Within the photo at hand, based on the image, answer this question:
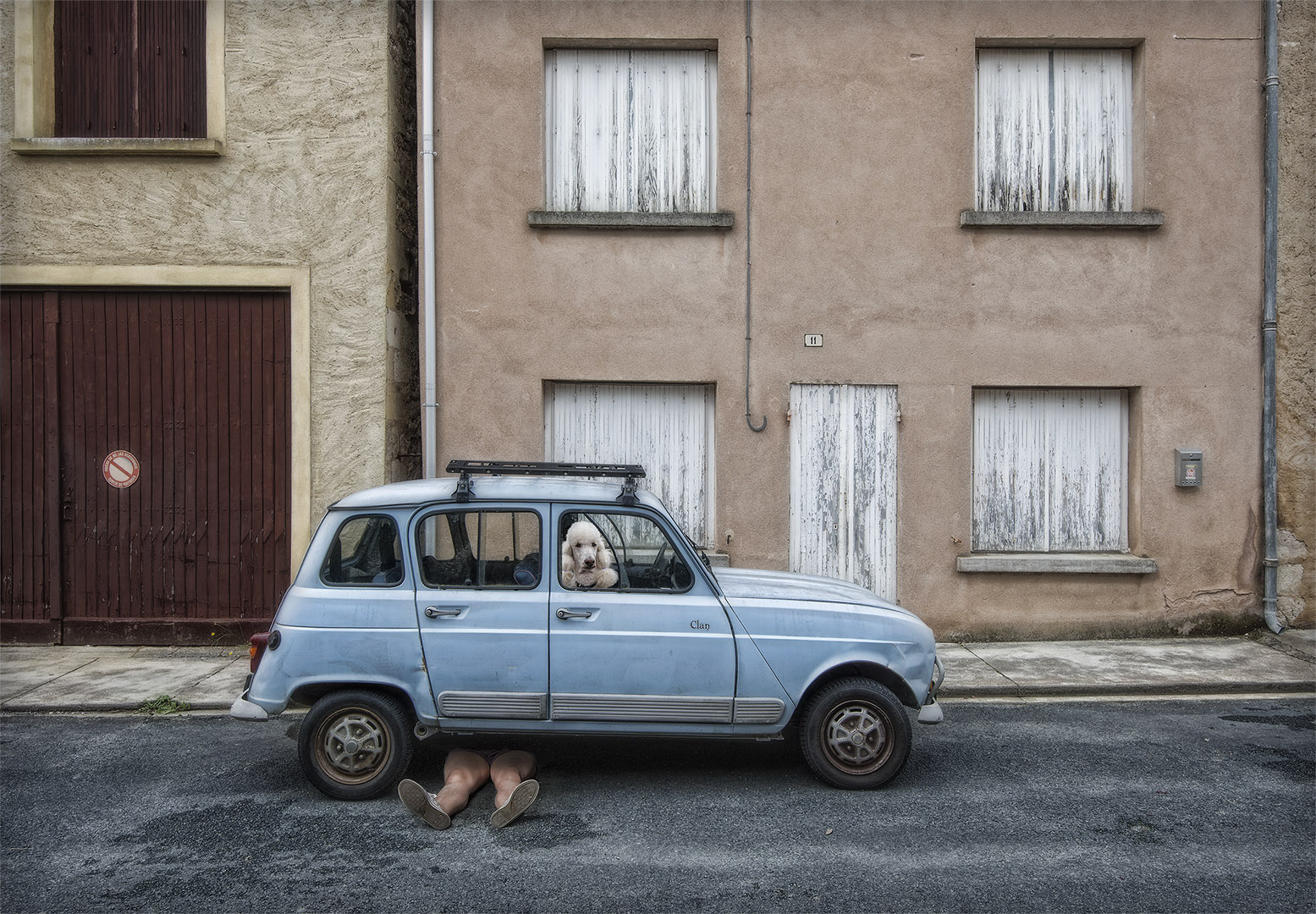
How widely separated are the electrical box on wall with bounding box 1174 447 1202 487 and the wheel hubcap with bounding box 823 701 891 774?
219 inches

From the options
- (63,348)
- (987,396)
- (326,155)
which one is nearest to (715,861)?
(987,396)

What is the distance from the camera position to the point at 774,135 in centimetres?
891

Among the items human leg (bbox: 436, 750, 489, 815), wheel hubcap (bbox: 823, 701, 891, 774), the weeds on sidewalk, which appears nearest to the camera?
human leg (bbox: 436, 750, 489, 815)

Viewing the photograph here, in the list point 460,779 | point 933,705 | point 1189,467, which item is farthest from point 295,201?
point 1189,467

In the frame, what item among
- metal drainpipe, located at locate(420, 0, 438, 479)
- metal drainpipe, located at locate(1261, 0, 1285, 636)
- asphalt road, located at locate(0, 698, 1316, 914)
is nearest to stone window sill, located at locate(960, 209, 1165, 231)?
metal drainpipe, located at locate(1261, 0, 1285, 636)

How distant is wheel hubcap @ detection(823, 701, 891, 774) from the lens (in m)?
5.08

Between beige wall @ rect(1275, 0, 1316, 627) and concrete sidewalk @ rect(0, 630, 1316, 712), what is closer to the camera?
concrete sidewalk @ rect(0, 630, 1316, 712)

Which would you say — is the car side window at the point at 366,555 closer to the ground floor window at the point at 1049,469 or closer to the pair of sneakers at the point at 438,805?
the pair of sneakers at the point at 438,805

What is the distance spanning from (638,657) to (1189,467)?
661cm

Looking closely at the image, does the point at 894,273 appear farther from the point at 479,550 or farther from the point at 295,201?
the point at 295,201

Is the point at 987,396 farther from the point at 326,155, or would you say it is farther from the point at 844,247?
the point at 326,155

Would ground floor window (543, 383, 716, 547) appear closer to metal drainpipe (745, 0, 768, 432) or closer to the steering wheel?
metal drainpipe (745, 0, 768, 432)

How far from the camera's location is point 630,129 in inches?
359

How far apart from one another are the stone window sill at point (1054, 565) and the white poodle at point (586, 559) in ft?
16.1
